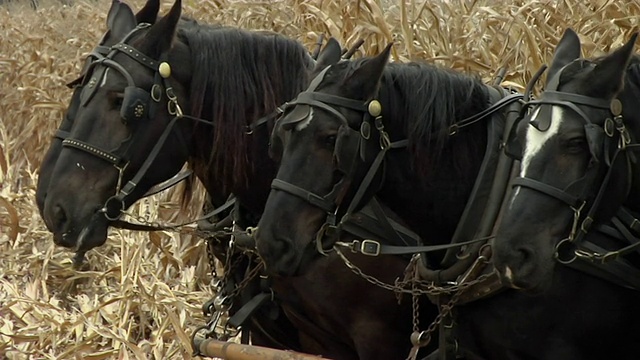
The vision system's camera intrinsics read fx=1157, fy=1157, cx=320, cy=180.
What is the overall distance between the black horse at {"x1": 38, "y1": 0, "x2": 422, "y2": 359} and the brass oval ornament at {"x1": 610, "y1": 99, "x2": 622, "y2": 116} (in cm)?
111

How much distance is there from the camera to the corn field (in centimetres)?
533

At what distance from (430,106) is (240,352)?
104 cm

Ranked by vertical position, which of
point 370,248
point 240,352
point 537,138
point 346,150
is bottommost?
point 240,352

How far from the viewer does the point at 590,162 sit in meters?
3.05

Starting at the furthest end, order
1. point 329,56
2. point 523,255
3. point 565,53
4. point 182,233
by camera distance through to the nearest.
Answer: point 182,233 → point 329,56 → point 565,53 → point 523,255

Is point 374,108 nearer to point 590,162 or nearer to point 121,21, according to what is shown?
point 590,162

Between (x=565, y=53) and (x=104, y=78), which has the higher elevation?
(x=565, y=53)

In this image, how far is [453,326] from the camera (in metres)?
3.56

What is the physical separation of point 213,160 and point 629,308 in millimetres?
1594

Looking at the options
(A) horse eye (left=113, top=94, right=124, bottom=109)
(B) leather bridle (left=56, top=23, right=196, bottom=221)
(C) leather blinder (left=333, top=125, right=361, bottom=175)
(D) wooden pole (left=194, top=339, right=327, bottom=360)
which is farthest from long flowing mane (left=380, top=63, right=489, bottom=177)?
(A) horse eye (left=113, top=94, right=124, bottom=109)

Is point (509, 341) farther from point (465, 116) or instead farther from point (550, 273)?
point (465, 116)

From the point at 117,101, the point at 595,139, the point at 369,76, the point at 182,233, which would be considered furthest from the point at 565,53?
the point at 182,233

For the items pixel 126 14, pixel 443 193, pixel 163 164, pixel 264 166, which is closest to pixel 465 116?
pixel 443 193

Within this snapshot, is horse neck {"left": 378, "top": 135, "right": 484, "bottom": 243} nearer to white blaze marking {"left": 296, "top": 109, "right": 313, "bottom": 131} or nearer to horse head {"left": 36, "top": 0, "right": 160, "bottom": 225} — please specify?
white blaze marking {"left": 296, "top": 109, "right": 313, "bottom": 131}
